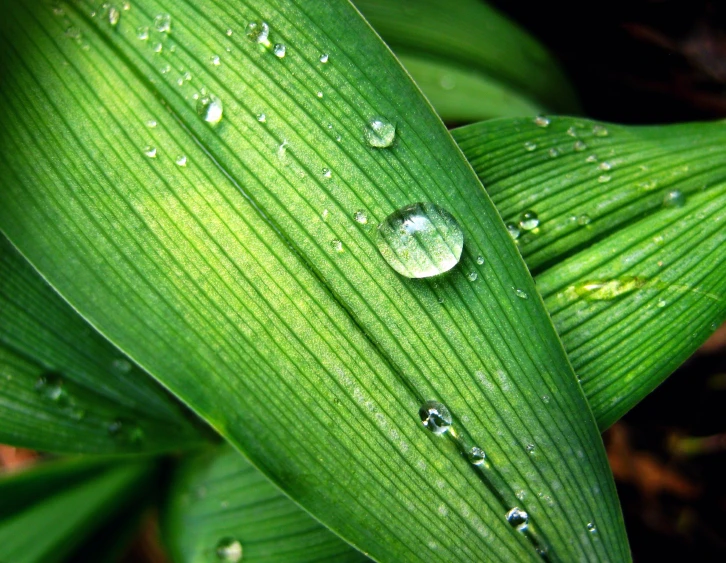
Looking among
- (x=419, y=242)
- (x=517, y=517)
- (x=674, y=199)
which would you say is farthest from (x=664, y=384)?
(x=419, y=242)

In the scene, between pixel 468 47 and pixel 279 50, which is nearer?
pixel 279 50

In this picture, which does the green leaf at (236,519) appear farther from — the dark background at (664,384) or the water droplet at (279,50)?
the dark background at (664,384)

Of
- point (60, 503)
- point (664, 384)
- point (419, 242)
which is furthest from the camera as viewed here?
point (664, 384)

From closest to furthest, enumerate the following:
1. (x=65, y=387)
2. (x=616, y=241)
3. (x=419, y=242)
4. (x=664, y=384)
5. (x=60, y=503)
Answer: (x=419, y=242)
(x=616, y=241)
(x=65, y=387)
(x=60, y=503)
(x=664, y=384)

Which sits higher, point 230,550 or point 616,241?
point 616,241

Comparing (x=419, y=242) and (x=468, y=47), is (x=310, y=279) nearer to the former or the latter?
(x=419, y=242)
